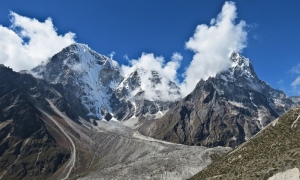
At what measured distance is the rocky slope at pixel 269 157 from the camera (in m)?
76.5

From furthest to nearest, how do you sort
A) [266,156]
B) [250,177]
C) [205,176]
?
[205,176]
[266,156]
[250,177]

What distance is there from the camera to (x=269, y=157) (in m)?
85.2

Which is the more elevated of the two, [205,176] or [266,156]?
[266,156]

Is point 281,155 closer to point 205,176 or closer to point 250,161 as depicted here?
point 250,161

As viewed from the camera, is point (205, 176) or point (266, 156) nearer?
point (266, 156)

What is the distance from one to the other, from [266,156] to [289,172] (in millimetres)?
13896

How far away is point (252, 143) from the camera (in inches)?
4011

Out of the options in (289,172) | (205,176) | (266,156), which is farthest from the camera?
(205,176)

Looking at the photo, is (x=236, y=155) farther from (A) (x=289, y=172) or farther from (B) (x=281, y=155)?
(A) (x=289, y=172)

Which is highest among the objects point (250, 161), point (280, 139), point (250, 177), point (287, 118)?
point (287, 118)

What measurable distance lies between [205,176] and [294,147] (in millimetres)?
28820

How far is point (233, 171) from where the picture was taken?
8900 cm

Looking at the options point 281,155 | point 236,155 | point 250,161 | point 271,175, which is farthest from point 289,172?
point 236,155

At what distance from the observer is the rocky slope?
76519mm
